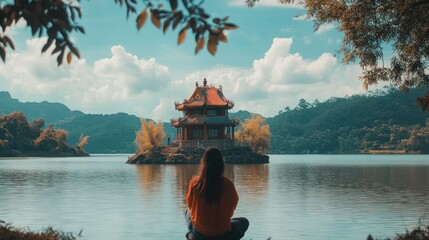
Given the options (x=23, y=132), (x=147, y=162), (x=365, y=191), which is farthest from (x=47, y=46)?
(x=23, y=132)

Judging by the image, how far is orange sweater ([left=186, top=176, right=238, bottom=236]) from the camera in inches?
246

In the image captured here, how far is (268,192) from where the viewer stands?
24.2m

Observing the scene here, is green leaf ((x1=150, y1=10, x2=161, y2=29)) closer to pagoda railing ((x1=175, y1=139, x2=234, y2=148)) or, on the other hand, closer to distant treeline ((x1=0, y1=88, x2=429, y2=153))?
pagoda railing ((x1=175, y1=139, x2=234, y2=148))

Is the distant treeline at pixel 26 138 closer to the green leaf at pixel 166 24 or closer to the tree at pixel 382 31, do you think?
the tree at pixel 382 31

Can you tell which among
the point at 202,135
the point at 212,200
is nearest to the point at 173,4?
the point at 212,200

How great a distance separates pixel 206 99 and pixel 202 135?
460cm

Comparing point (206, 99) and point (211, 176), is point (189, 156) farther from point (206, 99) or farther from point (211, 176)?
point (211, 176)

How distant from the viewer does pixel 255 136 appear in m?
75.1

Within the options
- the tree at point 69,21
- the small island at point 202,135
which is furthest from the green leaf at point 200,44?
the small island at point 202,135

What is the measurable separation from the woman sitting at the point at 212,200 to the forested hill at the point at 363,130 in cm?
14637

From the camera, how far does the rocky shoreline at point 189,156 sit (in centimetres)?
6506

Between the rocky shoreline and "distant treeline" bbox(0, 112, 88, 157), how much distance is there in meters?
42.5

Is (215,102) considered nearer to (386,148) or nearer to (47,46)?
(47,46)

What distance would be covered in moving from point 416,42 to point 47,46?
1184 centimetres
